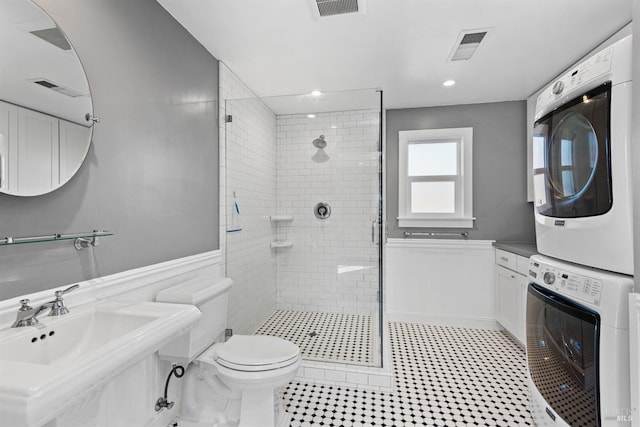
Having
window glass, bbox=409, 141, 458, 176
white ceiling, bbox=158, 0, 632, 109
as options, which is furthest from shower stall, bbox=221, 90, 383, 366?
window glass, bbox=409, 141, 458, 176

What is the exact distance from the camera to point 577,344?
1.29 meters

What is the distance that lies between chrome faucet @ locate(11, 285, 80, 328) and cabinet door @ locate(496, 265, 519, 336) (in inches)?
122

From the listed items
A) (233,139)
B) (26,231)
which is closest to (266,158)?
(233,139)

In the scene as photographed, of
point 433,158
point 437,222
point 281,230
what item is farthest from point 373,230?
point 433,158

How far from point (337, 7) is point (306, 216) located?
169 centimetres

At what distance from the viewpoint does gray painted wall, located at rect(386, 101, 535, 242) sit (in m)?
3.18

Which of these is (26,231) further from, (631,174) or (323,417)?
(631,174)

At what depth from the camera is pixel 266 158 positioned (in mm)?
2863

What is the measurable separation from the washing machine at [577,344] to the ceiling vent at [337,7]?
5.82ft

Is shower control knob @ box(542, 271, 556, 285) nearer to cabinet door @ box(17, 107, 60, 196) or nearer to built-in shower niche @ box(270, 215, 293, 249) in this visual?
built-in shower niche @ box(270, 215, 293, 249)

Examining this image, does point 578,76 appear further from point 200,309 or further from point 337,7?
point 200,309

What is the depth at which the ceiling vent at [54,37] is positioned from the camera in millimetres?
1112

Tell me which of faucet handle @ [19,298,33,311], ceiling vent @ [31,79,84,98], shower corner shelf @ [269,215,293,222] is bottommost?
faucet handle @ [19,298,33,311]

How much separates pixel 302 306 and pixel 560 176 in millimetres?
2313
